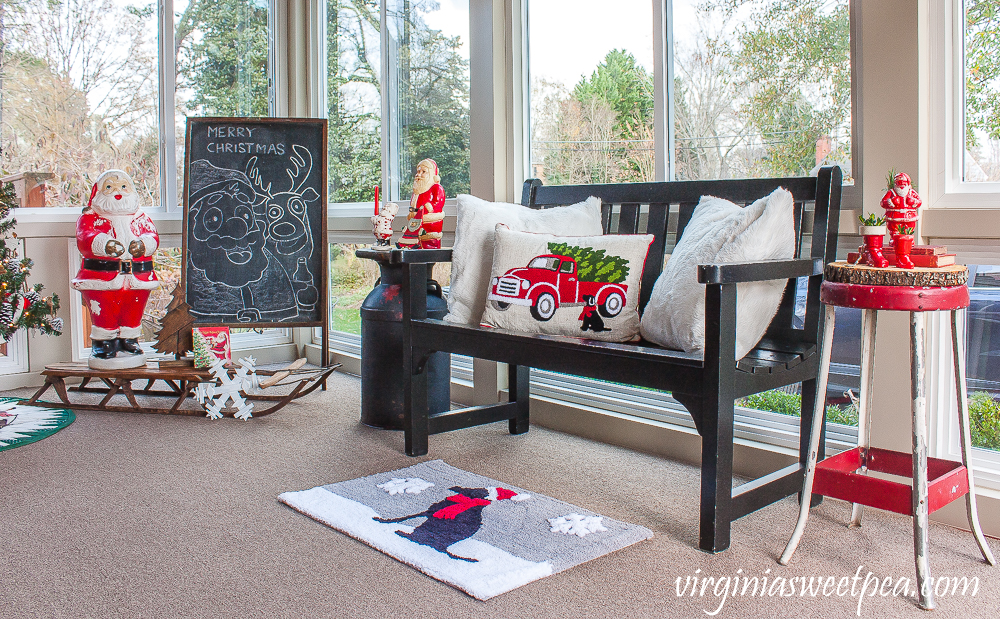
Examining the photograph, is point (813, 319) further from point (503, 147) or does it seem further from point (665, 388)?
point (503, 147)

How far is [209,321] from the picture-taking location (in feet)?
12.8

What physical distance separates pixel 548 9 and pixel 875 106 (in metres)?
1.46

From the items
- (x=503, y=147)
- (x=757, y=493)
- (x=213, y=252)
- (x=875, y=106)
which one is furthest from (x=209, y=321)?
(x=875, y=106)

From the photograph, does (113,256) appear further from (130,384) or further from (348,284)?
(348,284)

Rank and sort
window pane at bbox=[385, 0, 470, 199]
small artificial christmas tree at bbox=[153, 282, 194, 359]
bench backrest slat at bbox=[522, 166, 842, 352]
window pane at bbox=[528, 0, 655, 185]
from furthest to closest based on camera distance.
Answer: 1. window pane at bbox=[385, 0, 470, 199]
2. small artificial christmas tree at bbox=[153, 282, 194, 359]
3. window pane at bbox=[528, 0, 655, 185]
4. bench backrest slat at bbox=[522, 166, 842, 352]

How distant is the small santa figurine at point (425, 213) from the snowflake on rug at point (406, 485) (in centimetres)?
97

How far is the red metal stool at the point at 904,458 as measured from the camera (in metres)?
1.67

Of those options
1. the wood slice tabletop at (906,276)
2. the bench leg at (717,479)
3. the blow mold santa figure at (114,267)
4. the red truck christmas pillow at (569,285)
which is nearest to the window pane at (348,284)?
the blow mold santa figure at (114,267)

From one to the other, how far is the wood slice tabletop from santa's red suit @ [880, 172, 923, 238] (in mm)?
119

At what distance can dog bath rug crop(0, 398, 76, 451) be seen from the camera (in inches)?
115

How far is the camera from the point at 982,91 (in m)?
2.08

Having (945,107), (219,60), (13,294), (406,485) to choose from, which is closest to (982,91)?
(945,107)

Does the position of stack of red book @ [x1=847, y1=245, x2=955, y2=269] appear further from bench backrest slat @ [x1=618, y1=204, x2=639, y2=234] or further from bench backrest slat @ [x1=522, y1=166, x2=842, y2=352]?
bench backrest slat @ [x1=618, y1=204, x2=639, y2=234]

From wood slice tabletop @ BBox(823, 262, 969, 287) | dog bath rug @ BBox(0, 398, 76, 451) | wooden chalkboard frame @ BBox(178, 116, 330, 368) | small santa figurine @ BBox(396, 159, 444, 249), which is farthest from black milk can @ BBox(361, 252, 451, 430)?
wood slice tabletop @ BBox(823, 262, 969, 287)
